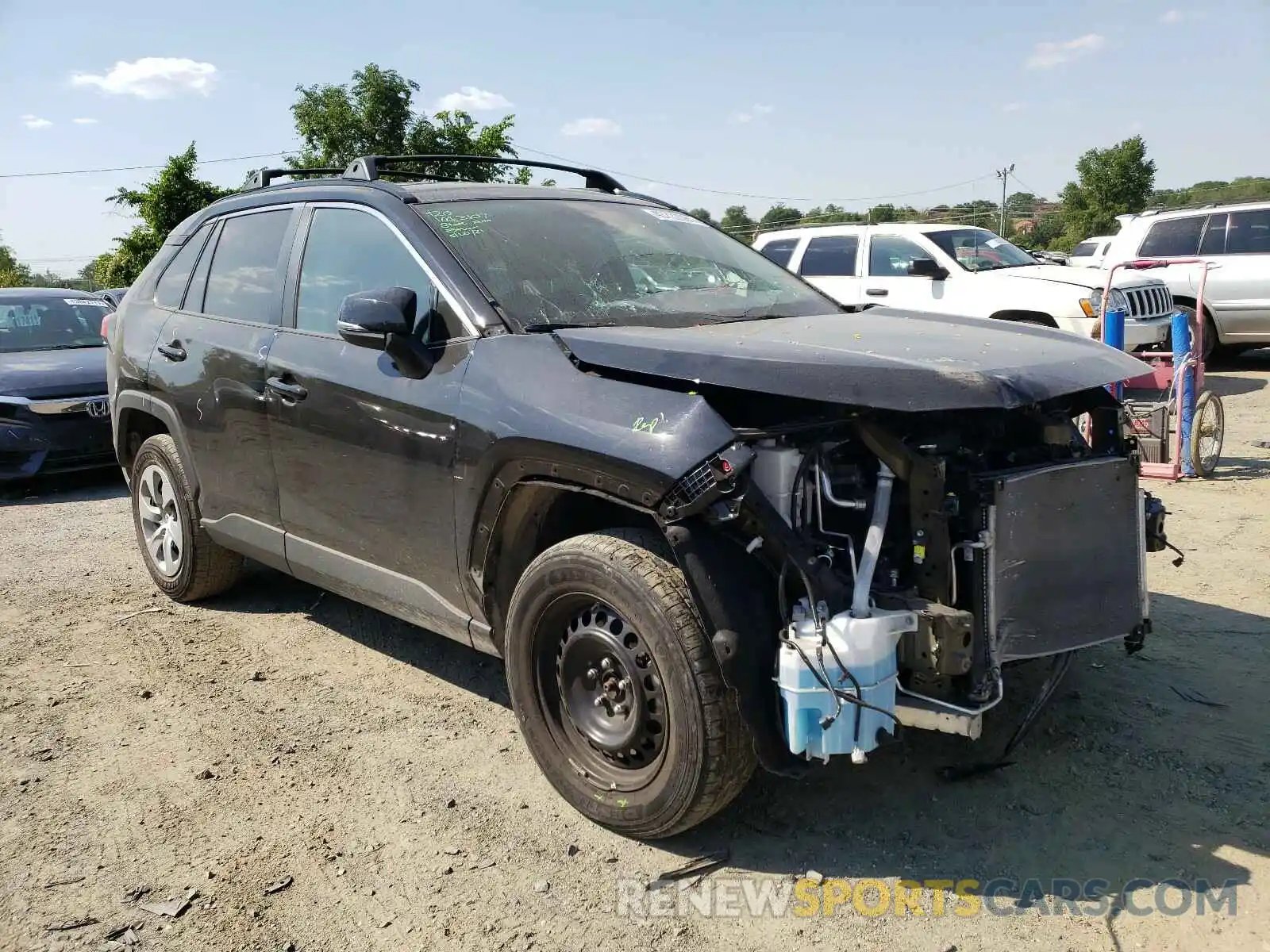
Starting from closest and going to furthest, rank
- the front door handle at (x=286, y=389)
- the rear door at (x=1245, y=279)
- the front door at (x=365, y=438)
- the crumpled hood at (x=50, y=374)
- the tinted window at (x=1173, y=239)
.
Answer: the front door at (x=365, y=438) < the front door handle at (x=286, y=389) < the crumpled hood at (x=50, y=374) < the rear door at (x=1245, y=279) < the tinted window at (x=1173, y=239)

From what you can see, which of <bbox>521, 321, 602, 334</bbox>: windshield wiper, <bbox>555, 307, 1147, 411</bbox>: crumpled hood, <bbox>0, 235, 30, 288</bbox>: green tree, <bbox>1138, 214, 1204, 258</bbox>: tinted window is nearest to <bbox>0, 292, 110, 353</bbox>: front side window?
<bbox>521, 321, 602, 334</bbox>: windshield wiper

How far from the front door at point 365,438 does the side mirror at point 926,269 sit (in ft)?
25.9

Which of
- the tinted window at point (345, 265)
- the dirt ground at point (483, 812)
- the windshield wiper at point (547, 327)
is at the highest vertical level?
the tinted window at point (345, 265)

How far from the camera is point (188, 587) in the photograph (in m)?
5.21

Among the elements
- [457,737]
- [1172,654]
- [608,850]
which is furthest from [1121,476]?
[457,737]

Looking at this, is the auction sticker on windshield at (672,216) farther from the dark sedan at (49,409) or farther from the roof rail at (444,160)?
the dark sedan at (49,409)

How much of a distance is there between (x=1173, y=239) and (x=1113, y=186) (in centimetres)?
3488

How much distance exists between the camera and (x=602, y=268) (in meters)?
3.79

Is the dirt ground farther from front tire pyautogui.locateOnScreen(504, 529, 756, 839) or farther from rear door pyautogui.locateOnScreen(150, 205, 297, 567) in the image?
rear door pyautogui.locateOnScreen(150, 205, 297, 567)

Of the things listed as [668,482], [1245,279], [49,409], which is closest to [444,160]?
[668,482]

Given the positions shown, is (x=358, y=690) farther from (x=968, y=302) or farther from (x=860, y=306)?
(x=968, y=302)

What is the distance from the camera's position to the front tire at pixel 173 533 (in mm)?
5008

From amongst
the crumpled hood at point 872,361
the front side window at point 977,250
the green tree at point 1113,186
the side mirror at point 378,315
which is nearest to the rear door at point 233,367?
the side mirror at point 378,315

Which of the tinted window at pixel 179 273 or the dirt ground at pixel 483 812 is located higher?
the tinted window at pixel 179 273
